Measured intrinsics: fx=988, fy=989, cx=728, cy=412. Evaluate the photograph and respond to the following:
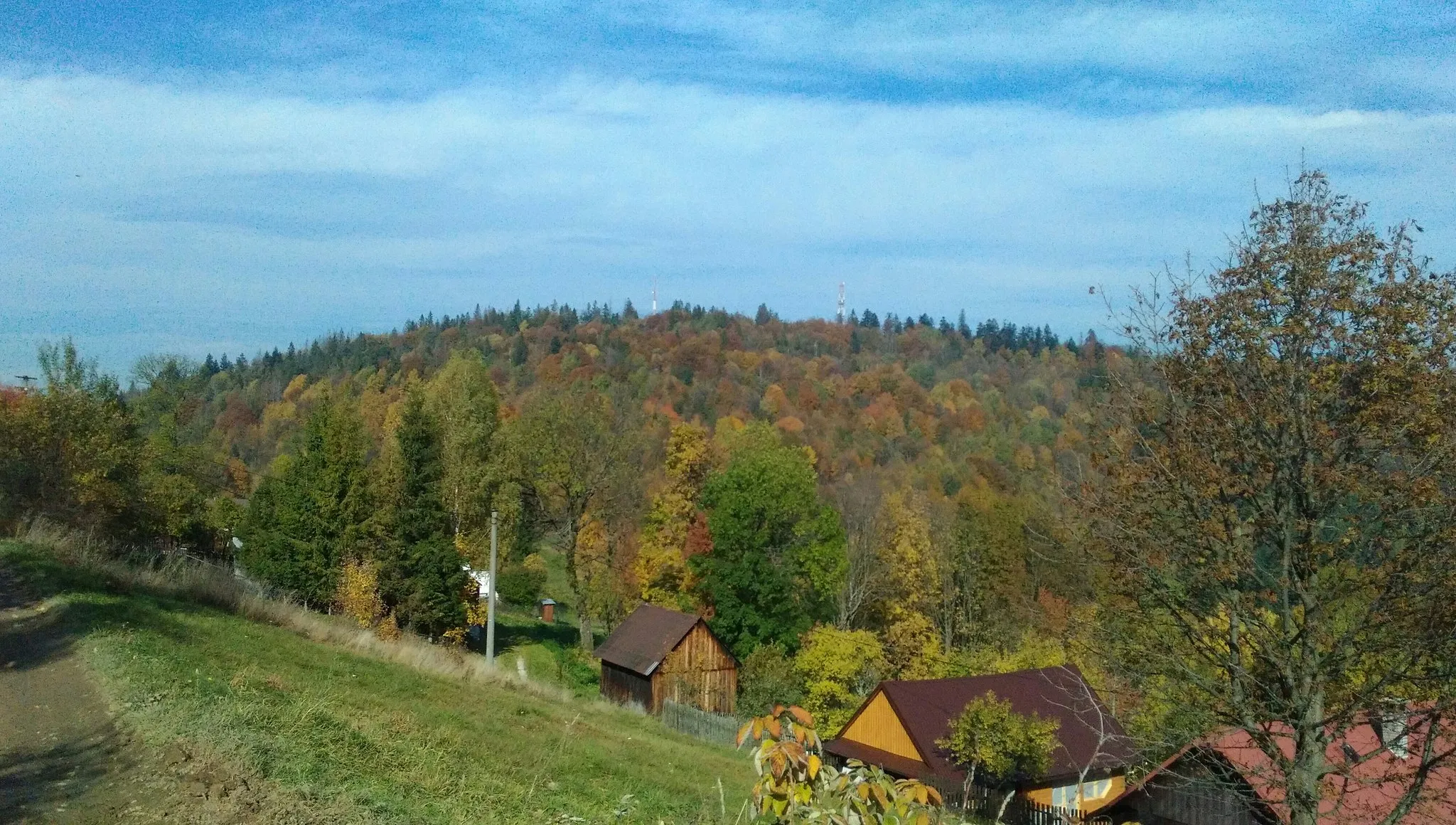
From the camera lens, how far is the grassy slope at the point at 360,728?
26.9 ft

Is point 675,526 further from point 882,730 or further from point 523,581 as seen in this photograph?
point 882,730

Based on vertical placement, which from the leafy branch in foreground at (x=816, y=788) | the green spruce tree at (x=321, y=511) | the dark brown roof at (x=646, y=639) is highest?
the leafy branch in foreground at (x=816, y=788)

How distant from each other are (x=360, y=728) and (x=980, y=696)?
20844mm

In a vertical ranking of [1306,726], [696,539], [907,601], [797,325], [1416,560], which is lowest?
[907,601]

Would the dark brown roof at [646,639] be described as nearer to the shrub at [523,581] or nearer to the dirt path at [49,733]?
the shrub at [523,581]

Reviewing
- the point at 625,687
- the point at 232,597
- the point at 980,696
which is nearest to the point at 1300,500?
the point at 232,597

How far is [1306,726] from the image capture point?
30.3 ft

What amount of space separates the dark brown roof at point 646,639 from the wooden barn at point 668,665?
0.03m

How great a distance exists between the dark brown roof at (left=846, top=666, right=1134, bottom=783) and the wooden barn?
924 centimetres

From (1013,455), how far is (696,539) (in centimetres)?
4684

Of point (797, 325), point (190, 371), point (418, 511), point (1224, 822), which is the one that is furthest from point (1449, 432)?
point (797, 325)

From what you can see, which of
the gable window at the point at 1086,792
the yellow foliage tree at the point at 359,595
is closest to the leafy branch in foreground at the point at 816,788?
the gable window at the point at 1086,792

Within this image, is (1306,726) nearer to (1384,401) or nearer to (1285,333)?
(1384,401)

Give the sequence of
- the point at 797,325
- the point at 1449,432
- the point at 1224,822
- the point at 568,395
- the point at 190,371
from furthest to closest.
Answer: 1. the point at 797,325
2. the point at 190,371
3. the point at 568,395
4. the point at 1224,822
5. the point at 1449,432
